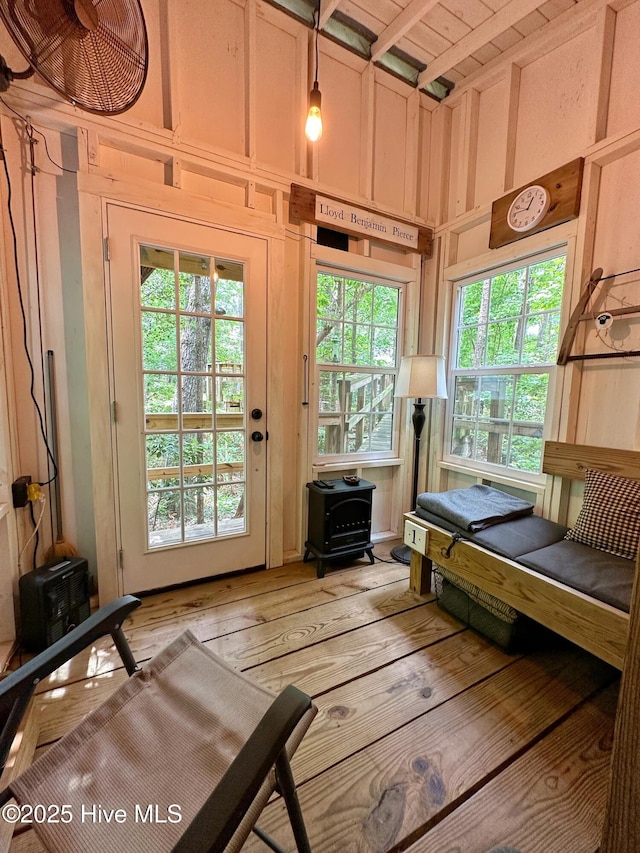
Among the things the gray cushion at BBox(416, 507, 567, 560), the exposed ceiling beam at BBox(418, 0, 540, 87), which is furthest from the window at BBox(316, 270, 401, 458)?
the exposed ceiling beam at BBox(418, 0, 540, 87)

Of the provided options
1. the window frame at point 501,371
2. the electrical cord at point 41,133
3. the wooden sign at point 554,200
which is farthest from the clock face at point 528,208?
the electrical cord at point 41,133

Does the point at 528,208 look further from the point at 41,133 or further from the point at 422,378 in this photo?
the point at 41,133

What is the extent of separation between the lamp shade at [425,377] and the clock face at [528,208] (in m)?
0.97

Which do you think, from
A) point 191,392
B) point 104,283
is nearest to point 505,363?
point 191,392

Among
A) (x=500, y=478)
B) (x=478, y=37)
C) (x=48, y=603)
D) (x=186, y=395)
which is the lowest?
(x=48, y=603)

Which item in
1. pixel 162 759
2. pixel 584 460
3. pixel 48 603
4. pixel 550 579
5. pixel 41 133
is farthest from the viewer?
pixel 584 460

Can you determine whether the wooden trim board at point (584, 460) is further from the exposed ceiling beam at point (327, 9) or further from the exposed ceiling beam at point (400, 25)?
the exposed ceiling beam at point (327, 9)

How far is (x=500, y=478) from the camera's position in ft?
8.31

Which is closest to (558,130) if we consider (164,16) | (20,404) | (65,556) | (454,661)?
(164,16)

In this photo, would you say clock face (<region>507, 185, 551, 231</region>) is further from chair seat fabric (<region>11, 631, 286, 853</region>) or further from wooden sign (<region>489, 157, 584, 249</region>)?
chair seat fabric (<region>11, 631, 286, 853</region>)

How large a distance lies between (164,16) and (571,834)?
3890mm

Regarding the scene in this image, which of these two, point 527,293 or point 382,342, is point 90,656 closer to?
point 382,342

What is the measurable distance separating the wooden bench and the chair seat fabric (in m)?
1.22

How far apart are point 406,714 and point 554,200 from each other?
284 centimetres
